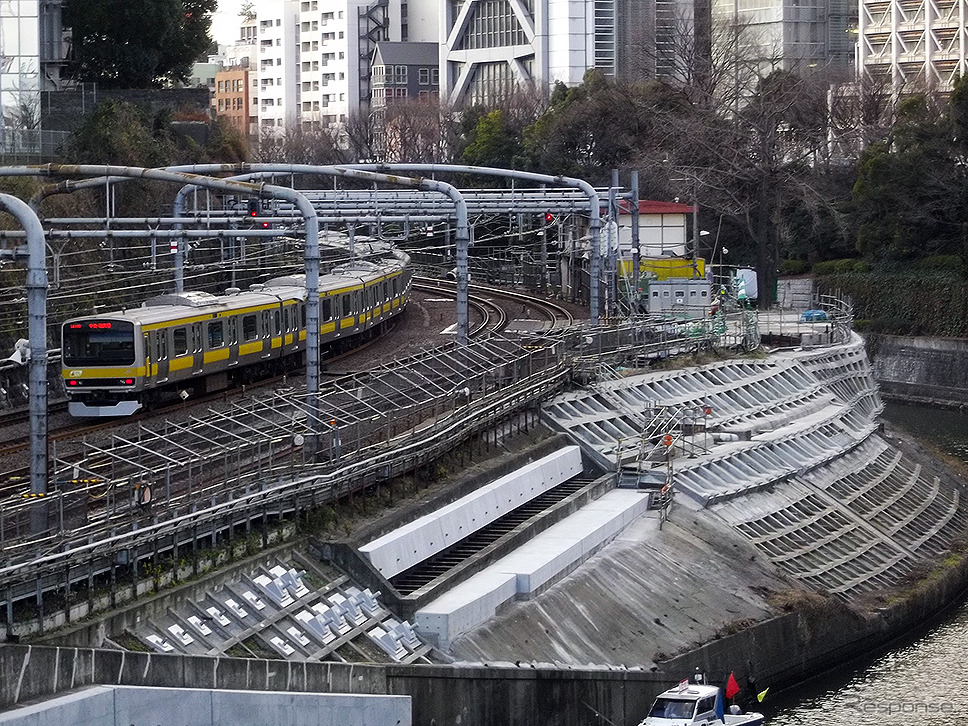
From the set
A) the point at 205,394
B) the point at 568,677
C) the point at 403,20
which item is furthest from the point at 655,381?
the point at 403,20

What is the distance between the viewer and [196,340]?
32125 millimetres

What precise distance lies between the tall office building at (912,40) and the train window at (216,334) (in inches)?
2321

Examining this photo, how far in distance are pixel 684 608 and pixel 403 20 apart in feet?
339

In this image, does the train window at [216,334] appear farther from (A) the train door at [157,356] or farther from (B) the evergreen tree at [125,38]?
(B) the evergreen tree at [125,38]

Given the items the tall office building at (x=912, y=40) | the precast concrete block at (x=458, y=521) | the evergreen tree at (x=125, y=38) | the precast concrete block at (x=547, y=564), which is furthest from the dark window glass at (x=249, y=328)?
the tall office building at (x=912, y=40)

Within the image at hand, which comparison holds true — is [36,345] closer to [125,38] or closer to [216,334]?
[216,334]

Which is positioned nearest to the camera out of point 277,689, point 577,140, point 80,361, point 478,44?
point 277,689

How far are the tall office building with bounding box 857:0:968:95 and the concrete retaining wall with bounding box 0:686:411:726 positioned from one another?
71663 mm

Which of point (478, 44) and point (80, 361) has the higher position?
point (478, 44)

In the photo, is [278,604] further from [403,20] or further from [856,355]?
[403,20]

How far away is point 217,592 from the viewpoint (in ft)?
66.1

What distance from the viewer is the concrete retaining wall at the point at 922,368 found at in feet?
198

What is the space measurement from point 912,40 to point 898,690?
68.8m

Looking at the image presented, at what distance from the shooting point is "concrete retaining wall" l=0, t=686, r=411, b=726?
1625cm
